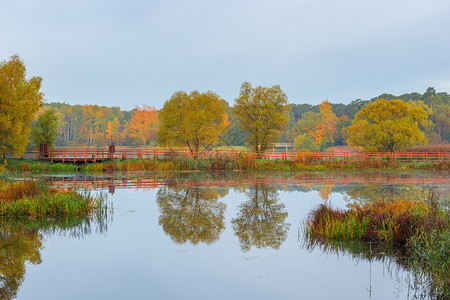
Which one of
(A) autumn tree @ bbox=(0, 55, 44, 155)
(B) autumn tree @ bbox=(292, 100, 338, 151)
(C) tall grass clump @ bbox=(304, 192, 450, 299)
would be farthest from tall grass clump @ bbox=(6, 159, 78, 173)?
(B) autumn tree @ bbox=(292, 100, 338, 151)

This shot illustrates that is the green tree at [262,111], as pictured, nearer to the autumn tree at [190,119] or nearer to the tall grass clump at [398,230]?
the autumn tree at [190,119]

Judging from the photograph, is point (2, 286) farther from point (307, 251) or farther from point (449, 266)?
point (449, 266)

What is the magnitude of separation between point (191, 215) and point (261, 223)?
90.4 inches

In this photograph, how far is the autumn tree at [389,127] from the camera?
40.9m

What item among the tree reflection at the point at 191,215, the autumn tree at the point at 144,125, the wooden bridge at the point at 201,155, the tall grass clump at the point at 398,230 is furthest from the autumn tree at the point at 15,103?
the autumn tree at the point at 144,125

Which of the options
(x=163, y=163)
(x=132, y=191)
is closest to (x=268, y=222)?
(x=132, y=191)

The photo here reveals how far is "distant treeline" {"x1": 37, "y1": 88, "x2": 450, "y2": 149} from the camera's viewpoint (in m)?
81.7

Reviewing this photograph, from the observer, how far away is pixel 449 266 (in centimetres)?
664

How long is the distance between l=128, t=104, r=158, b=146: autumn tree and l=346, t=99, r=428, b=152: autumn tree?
49113mm

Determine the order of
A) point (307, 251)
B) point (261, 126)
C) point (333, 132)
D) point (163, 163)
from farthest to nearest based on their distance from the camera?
point (333, 132)
point (261, 126)
point (163, 163)
point (307, 251)

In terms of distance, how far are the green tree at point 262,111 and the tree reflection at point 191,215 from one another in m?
23.0

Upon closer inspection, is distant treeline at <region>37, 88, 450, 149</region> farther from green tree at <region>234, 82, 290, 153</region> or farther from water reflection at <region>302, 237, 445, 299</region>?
water reflection at <region>302, 237, 445, 299</region>

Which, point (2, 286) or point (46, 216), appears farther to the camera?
point (46, 216)

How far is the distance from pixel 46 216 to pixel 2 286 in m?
5.93
